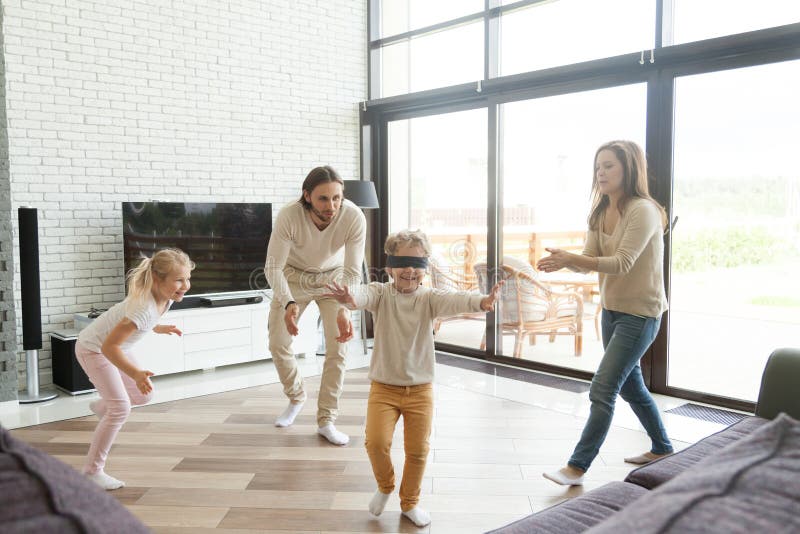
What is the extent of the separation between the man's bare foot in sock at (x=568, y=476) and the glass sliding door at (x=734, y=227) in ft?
5.70

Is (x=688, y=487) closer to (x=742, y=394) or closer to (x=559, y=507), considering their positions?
(x=559, y=507)

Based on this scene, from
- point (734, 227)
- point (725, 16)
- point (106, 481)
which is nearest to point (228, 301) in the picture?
point (106, 481)

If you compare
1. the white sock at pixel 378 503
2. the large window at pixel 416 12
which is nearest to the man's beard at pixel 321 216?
the white sock at pixel 378 503

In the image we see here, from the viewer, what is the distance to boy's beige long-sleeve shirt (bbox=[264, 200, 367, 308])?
3.50 meters

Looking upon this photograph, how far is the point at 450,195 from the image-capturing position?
5.86 m

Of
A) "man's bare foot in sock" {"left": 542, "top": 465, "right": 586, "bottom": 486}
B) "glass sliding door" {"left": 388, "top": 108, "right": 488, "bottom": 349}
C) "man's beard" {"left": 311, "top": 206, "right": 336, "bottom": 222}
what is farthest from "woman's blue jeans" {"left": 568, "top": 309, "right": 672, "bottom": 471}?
"glass sliding door" {"left": 388, "top": 108, "right": 488, "bottom": 349}

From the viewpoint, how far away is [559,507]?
5.10ft

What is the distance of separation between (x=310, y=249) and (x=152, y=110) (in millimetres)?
2350

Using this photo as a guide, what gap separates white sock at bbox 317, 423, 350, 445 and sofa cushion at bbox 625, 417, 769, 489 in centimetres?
192

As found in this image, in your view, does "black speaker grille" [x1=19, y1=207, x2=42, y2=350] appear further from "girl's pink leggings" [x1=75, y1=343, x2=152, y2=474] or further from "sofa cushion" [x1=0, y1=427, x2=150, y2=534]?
"sofa cushion" [x1=0, y1=427, x2=150, y2=534]

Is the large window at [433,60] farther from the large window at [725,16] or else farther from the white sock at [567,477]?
the white sock at [567,477]

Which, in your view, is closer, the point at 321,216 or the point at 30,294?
the point at 321,216

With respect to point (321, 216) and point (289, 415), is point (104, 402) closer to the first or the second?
point (289, 415)

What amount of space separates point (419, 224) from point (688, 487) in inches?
213
